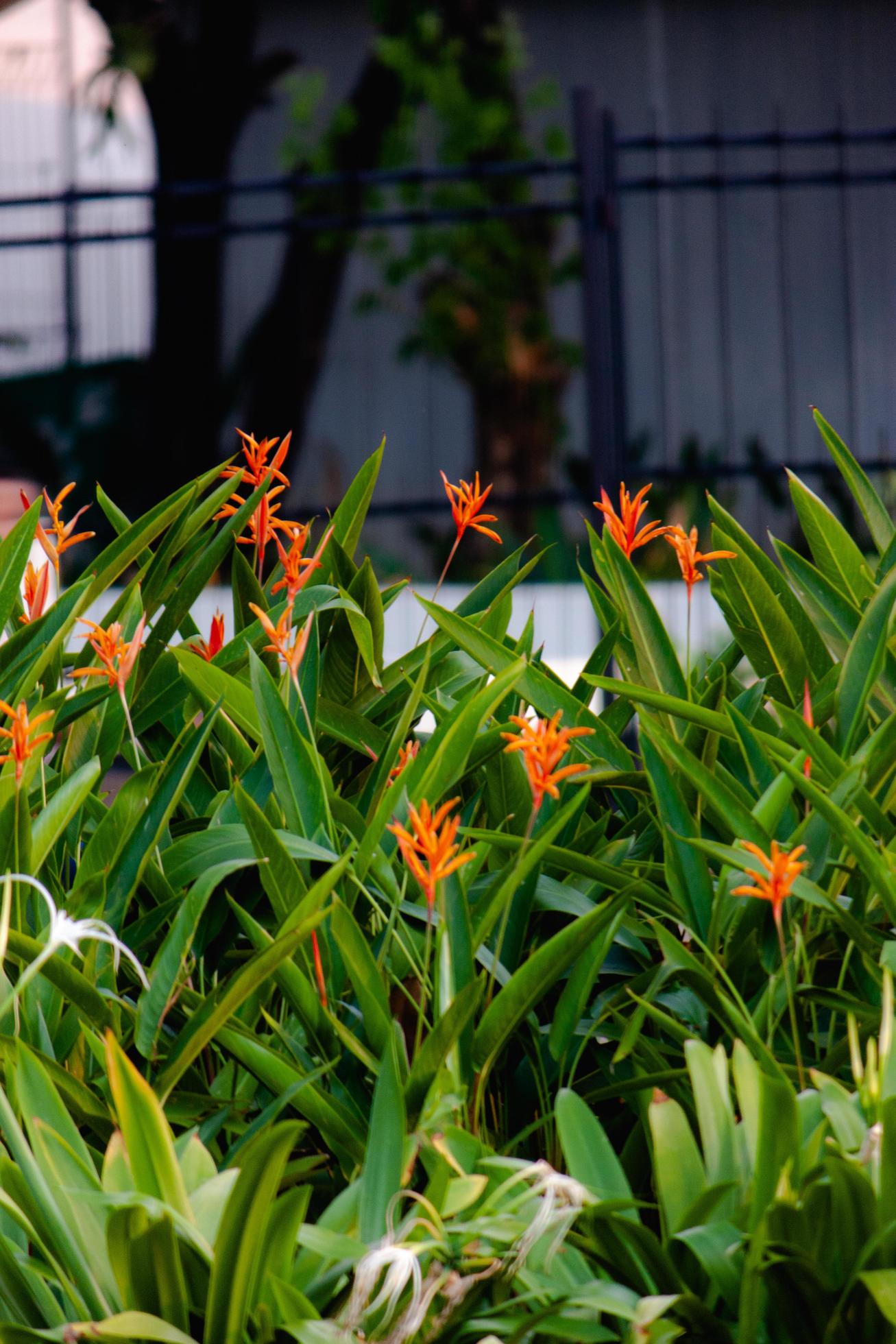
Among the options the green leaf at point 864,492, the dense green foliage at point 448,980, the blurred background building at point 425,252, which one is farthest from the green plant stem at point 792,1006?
the blurred background building at point 425,252

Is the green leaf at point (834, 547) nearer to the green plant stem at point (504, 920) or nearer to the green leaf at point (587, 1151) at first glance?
the green plant stem at point (504, 920)

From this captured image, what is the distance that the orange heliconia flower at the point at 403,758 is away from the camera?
815 mm

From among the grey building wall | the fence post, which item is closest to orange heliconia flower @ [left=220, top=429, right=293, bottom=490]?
the fence post

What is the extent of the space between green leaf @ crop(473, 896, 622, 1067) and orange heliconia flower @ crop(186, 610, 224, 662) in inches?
15.8

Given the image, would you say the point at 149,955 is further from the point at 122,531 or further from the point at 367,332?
the point at 367,332

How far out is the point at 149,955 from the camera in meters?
0.87

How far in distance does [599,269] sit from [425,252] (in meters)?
3.12

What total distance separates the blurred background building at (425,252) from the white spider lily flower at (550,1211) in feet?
23.3

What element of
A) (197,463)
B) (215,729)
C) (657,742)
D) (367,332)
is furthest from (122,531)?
(367,332)

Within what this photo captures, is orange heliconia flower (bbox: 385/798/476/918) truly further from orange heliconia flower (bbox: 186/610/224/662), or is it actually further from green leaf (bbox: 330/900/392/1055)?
orange heliconia flower (bbox: 186/610/224/662)

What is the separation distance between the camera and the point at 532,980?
0.68 meters

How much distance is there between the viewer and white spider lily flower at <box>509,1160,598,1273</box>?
1.78ft

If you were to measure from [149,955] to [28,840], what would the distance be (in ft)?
0.49

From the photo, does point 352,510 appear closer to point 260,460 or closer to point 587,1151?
point 260,460
